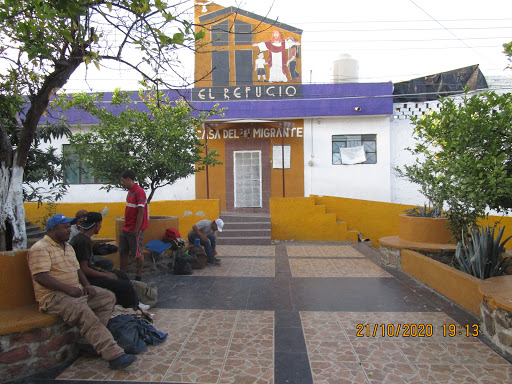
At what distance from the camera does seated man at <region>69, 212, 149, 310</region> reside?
376cm

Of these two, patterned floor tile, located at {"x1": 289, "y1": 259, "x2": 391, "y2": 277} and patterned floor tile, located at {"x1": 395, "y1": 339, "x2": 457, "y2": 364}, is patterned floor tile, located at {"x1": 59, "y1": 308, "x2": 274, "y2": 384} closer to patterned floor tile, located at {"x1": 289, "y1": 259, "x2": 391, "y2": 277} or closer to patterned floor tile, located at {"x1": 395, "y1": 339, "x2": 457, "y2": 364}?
patterned floor tile, located at {"x1": 395, "y1": 339, "x2": 457, "y2": 364}

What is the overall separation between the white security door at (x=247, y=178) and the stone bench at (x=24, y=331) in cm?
924

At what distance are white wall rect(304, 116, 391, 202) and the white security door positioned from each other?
1691mm

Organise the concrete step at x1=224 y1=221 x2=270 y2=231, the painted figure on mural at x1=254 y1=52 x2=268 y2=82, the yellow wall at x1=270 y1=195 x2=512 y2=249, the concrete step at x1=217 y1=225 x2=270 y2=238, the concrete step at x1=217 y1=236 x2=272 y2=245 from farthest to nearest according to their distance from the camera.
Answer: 1. the painted figure on mural at x1=254 y1=52 x2=268 y2=82
2. the yellow wall at x1=270 y1=195 x2=512 y2=249
3. the concrete step at x1=224 y1=221 x2=270 y2=231
4. the concrete step at x1=217 y1=225 x2=270 y2=238
5. the concrete step at x1=217 y1=236 x2=272 y2=245

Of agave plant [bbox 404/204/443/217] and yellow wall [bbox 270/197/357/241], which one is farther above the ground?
agave plant [bbox 404/204/443/217]

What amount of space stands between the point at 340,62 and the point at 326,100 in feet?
6.35

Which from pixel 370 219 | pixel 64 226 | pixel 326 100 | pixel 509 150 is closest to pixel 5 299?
pixel 64 226

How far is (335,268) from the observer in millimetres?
6820

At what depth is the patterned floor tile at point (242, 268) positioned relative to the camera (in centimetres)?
641

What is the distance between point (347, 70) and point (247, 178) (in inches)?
214

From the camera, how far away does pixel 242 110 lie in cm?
1225

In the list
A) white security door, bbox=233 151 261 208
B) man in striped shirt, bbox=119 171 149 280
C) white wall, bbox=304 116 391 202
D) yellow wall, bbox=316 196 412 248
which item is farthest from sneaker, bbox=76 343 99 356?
white wall, bbox=304 116 391 202

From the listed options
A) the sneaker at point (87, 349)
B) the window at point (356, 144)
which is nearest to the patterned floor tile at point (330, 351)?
the sneaker at point (87, 349)
